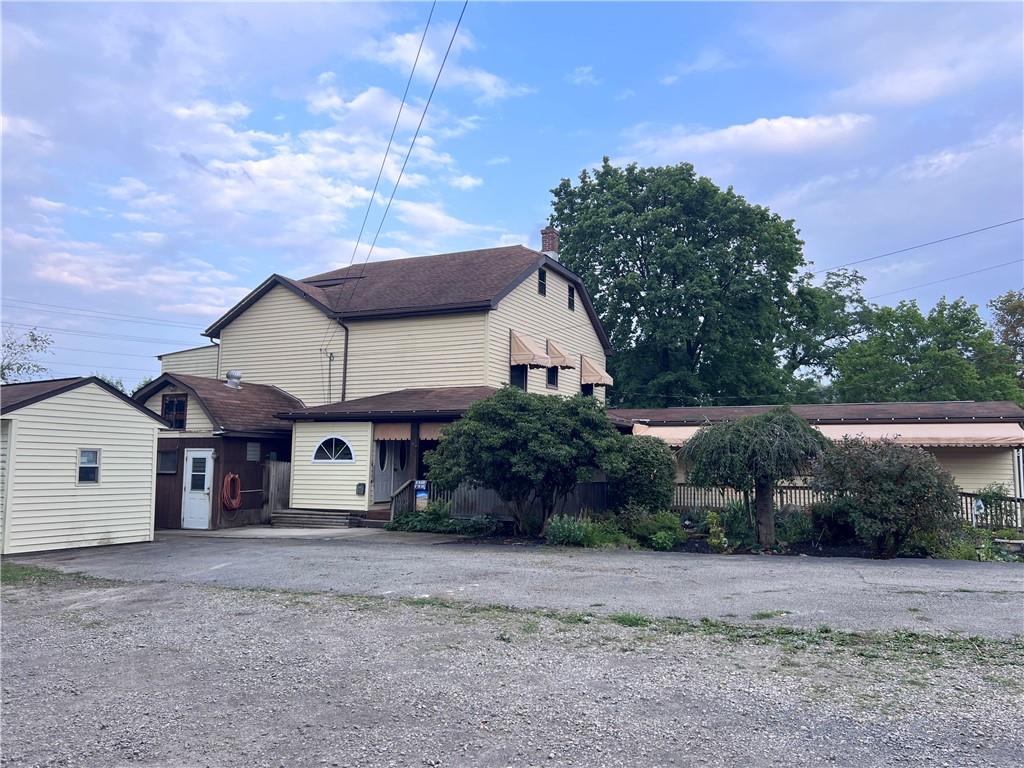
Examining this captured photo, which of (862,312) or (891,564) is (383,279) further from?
(862,312)

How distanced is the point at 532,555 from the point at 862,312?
40375mm

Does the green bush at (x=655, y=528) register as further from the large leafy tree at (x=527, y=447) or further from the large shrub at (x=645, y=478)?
the large leafy tree at (x=527, y=447)

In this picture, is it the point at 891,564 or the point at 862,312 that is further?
the point at 862,312

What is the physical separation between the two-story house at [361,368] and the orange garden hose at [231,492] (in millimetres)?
218

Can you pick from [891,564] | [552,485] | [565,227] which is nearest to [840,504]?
[891,564]

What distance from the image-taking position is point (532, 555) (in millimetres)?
14930

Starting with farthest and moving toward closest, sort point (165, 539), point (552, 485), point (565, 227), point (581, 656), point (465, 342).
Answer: point (565, 227) < point (465, 342) < point (165, 539) < point (552, 485) < point (581, 656)

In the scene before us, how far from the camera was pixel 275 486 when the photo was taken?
23.3 metres

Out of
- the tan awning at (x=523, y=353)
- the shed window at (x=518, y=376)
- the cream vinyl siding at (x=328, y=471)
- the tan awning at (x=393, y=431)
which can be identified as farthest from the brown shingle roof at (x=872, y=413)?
the cream vinyl siding at (x=328, y=471)

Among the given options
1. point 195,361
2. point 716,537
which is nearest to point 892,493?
point 716,537

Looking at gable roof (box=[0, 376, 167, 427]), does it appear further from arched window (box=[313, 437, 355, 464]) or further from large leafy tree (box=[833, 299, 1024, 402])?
large leafy tree (box=[833, 299, 1024, 402])

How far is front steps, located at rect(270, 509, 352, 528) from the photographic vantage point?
21609 mm

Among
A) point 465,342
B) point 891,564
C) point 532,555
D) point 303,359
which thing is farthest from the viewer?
point 303,359

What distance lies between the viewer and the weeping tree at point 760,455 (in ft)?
51.3
